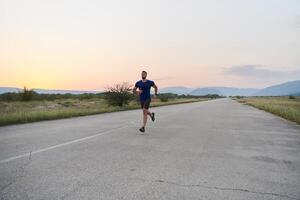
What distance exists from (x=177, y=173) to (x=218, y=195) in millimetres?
1278

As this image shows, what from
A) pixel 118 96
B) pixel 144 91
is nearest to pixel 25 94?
pixel 118 96

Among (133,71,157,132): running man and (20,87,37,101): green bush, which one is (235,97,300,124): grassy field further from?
(20,87,37,101): green bush

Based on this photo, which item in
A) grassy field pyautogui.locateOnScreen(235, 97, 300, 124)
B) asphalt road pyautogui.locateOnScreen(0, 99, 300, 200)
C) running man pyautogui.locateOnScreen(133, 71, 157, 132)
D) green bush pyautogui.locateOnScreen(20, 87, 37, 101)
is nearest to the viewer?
asphalt road pyautogui.locateOnScreen(0, 99, 300, 200)

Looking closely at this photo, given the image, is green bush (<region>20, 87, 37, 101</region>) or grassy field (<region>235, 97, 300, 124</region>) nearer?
grassy field (<region>235, 97, 300, 124</region>)

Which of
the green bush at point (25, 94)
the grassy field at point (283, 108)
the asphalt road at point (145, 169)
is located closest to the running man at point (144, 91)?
the asphalt road at point (145, 169)

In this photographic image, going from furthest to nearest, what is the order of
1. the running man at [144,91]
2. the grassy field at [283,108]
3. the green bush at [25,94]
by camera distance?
1. the green bush at [25,94]
2. the grassy field at [283,108]
3. the running man at [144,91]

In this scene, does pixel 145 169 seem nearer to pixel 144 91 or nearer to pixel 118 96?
pixel 144 91

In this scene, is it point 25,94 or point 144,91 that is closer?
point 144,91

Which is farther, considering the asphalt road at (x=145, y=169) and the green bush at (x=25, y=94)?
the green bush at (x=25, y=94)

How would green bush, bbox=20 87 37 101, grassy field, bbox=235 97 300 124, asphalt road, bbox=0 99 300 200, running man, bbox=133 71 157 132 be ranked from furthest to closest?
green bush, bbox=20 87 37 101, grassy field, bbox=235 97 300 124, running man, bbox=133 71 157 132, asphalt road, bbox=0 99 300 200

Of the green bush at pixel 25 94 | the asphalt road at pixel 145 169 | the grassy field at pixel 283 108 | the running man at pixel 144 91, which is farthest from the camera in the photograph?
the green bush at pixel 25 94

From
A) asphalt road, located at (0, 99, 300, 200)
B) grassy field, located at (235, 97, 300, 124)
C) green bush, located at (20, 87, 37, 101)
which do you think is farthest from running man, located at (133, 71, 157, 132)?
green bush, located at (20, 87, 37, 101)

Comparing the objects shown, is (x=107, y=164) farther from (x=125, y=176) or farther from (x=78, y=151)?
(x=78, y=151)

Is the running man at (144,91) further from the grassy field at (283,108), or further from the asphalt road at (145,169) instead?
the grassy field at (283,108)
